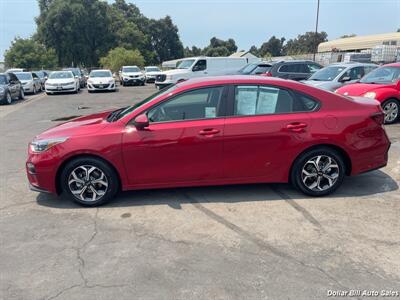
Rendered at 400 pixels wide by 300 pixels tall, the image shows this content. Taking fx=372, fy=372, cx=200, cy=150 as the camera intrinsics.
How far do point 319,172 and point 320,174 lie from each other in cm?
3

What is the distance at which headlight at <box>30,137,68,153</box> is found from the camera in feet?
15.2

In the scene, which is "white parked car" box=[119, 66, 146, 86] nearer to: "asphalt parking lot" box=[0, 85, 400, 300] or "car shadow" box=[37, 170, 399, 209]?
"asphalt parking lot" box=[0, 85, 400, 300]

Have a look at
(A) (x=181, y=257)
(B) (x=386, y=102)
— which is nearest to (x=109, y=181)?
(A) (x=181, y=257)

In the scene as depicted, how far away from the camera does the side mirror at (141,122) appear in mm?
4496

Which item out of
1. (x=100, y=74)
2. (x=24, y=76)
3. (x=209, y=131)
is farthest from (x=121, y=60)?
(x=209, y=131)

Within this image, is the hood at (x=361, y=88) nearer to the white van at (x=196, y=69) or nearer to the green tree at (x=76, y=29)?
the white van at (x=196, y=69)

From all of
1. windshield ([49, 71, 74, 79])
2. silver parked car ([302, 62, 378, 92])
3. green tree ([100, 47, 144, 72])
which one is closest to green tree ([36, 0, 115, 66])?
green tree ([100, 47, 144, 72])

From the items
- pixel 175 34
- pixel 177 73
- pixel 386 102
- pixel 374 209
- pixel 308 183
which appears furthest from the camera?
pixel 175 34

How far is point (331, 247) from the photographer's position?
3.64 meters

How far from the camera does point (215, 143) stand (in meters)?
4.59

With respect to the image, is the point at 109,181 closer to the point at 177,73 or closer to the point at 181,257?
the point at 181,257

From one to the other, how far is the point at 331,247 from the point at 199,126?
2028mm

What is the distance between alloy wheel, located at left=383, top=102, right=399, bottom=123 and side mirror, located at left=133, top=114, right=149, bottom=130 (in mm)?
7548

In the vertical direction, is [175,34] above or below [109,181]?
above
